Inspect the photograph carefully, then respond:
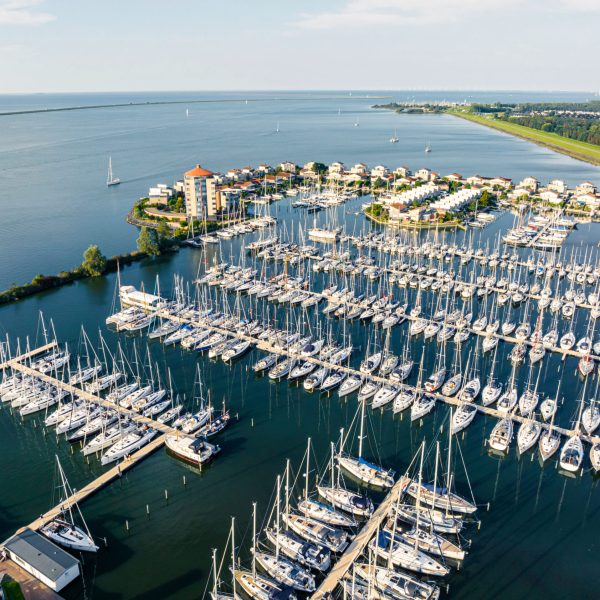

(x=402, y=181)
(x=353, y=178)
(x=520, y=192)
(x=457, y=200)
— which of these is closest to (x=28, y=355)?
(x=457, y=200)

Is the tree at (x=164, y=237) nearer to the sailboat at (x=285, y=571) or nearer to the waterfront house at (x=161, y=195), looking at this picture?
the waterfront house at (x=161, y=195)

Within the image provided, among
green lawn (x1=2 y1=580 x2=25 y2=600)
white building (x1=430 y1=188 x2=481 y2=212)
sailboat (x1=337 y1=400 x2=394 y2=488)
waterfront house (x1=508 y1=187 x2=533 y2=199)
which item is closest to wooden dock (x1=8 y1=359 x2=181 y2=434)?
sailboat (x1=337 y1=400 x2=394 y2=488)

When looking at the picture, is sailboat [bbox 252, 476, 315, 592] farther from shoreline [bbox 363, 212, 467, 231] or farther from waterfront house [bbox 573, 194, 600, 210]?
waterfront house [bbox 573, 194, 600, 210]

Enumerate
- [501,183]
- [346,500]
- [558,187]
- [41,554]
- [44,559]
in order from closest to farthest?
1. [44,559]
2. [41,554]
3. [346,500]
4. [558,187]
5. [501,183]

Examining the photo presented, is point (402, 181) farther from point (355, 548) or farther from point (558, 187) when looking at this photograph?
point (355, 548)

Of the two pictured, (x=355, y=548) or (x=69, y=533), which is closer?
(x=355, y=548)

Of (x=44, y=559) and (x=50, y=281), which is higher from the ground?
(x=50, y=281)

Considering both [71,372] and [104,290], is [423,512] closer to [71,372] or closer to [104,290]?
Answer: [71,372]
